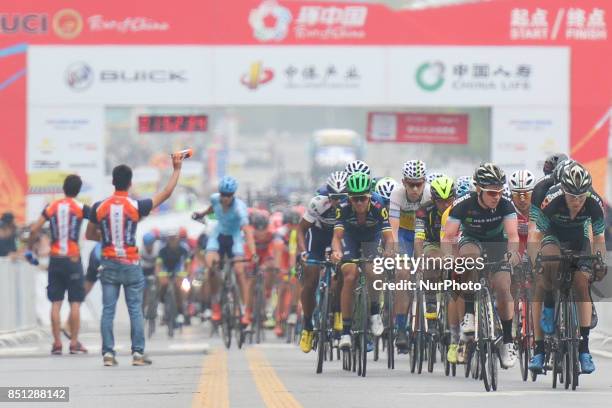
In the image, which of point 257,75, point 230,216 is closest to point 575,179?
point 230,216

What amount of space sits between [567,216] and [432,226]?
304 cm

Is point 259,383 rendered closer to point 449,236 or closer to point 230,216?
point 449,236

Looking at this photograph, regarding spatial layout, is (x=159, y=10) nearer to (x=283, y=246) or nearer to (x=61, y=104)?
(x=61, y=104)

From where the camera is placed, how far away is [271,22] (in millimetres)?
34344

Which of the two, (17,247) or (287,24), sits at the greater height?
(287,24)

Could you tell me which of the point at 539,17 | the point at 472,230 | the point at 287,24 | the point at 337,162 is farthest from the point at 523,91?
the point at 337,162

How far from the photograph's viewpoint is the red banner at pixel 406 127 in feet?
119

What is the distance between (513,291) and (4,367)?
521cm

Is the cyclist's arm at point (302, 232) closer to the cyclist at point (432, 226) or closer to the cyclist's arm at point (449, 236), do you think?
the cyclist at point (432, 226)

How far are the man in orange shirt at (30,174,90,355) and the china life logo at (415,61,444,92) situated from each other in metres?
15.3

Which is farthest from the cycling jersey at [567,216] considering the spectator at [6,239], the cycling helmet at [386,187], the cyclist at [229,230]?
the spectator at [6,239]

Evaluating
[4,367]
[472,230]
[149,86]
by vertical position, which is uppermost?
[149,86]

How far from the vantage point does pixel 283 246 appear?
26891 millimetres

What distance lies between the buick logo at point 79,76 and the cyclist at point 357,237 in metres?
18.5
